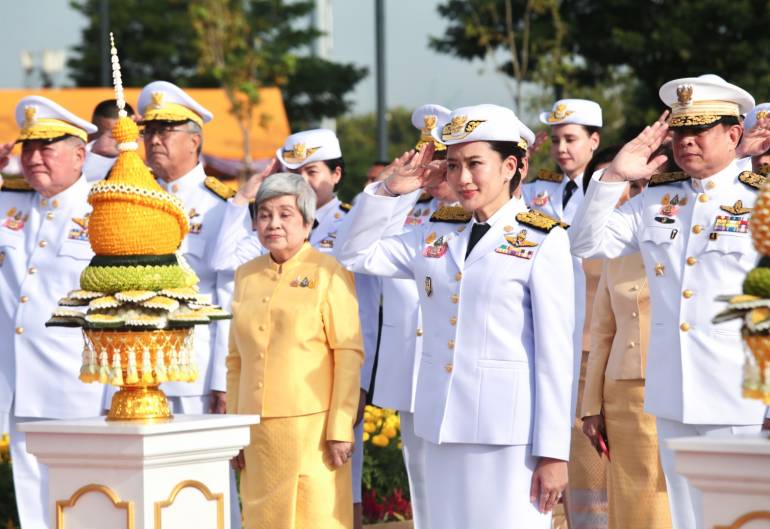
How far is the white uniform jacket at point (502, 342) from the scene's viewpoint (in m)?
5.13

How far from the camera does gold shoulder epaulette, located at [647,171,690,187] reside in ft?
20.0

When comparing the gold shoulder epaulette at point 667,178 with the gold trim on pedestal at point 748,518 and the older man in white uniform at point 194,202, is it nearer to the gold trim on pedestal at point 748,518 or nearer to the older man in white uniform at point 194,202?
the older man in white uniform at point 194,202

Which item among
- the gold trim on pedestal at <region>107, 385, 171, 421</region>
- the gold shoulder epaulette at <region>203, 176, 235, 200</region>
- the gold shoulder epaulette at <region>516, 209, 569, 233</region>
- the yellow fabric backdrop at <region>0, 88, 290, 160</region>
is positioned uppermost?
the yellow fabric backdrop at <region>0, 88, 290, 160</region>

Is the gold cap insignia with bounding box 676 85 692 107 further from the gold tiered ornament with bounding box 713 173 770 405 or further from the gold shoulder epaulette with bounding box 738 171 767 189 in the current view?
the gold tiered ornament with bounding box 713 173 770 405

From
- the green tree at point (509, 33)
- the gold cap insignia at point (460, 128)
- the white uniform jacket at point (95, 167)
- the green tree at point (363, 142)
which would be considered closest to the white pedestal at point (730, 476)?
the gold cap insignia at point (460, 128)

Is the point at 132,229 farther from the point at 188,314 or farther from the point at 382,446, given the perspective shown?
the point at 382,446

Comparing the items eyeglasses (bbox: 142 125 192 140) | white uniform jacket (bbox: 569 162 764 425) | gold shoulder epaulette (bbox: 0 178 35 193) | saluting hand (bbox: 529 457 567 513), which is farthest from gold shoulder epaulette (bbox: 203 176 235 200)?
saluting hand (bbox: 529 457 567 513)

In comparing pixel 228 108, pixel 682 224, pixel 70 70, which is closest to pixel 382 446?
pixel 682 224

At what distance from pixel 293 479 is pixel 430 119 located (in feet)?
7.57

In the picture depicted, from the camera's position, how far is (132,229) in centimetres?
472

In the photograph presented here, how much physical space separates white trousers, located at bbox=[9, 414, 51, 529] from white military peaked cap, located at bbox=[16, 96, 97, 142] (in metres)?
1.41

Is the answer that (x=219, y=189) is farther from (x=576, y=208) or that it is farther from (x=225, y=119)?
(x=225, y=119)

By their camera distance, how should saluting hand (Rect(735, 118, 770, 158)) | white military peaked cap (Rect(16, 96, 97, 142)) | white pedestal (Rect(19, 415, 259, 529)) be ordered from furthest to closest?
white military peaked cap (Rect(16, 96, 97, 142)) < saluting hand (Rect(735, 118, 770, 158)) < white pedestal (Rect(19, 415, 259, 529))

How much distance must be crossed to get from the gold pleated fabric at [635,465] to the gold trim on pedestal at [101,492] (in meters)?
2.89
